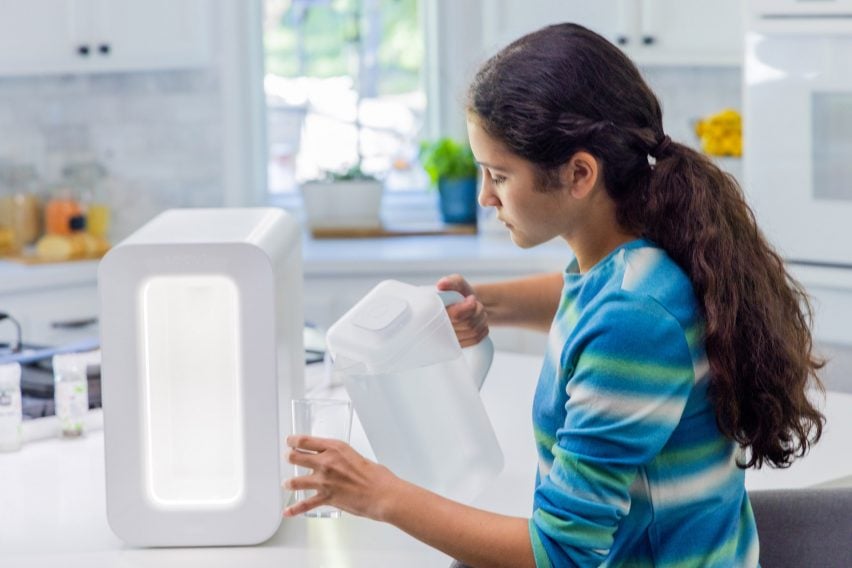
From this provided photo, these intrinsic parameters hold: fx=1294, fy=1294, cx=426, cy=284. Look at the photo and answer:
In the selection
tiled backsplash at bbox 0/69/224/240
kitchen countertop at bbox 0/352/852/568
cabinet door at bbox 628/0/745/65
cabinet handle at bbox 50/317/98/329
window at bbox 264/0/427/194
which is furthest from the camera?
window at bbox 264/0/427/194

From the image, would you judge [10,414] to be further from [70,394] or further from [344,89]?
[344,89]

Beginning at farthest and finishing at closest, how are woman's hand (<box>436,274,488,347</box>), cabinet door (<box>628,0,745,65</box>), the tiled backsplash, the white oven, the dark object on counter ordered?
the tiled backsplash, cabinet door (<box>628,0,745,65</box>), the white oven, the dark object on counter, woman's hand (<box>436,274,488,347</box>)

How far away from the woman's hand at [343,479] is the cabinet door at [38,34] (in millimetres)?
2575

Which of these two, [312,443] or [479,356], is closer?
[312,443]

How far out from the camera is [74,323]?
3598 mm

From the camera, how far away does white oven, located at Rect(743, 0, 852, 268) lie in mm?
3020

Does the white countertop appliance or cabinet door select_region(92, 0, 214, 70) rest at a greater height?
cabinet door select_region(92, 0, 214, 70)

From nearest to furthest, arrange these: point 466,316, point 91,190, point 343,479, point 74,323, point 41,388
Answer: point 343,479, point 466,316, point 41,388, point 74,323, point 91,190

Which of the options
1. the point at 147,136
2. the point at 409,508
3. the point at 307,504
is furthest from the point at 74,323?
the point at 409,508

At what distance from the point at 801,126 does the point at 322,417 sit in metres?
1.93

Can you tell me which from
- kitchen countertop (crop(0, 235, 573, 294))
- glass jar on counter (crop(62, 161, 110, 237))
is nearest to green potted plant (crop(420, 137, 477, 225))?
kitchen countertop (crop(0, 235, 573, 294))

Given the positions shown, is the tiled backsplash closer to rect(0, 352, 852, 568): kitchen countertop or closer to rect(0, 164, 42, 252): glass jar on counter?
rect(0, 164, 42, 252): glass jar on counter

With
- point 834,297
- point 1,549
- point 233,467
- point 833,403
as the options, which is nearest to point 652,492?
point 233,467

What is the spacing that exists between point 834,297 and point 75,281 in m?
2.04
